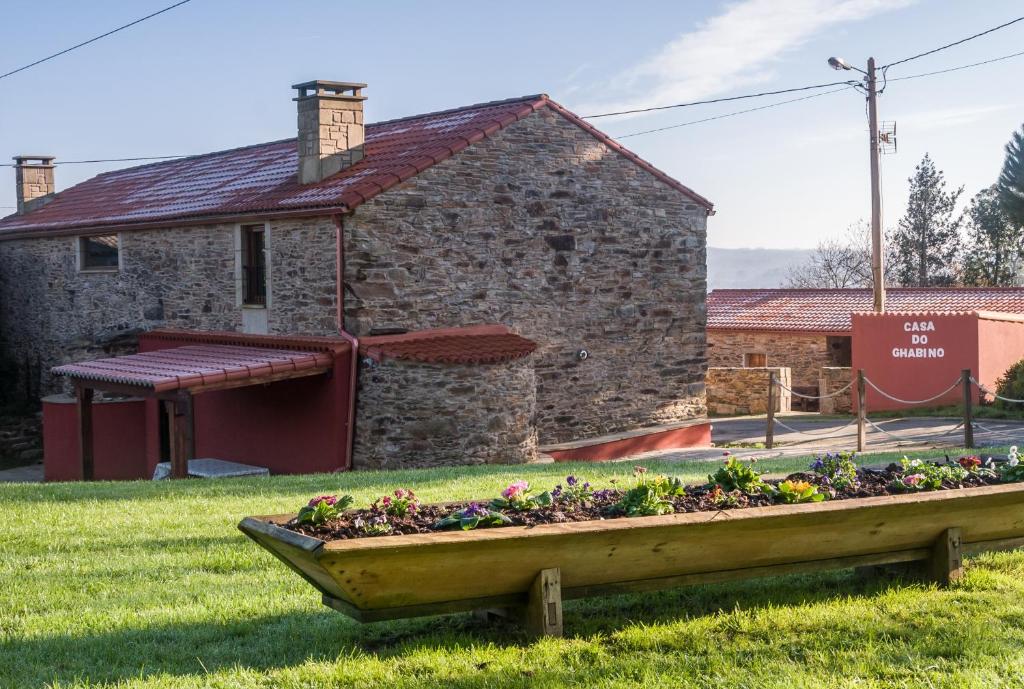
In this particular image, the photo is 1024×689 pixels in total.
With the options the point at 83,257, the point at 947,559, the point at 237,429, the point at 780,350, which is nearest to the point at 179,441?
the point at 237,429

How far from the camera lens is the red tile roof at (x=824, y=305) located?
99.8 feet

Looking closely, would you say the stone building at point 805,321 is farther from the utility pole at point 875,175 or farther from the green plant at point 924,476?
the green plant at point 924,476

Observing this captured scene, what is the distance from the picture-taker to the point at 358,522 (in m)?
5.43

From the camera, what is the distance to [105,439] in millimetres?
19828

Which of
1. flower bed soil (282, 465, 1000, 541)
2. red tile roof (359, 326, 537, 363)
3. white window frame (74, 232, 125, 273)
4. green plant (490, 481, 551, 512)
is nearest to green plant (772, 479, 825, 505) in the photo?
flower bed soil (282, 465, 1000, 541)

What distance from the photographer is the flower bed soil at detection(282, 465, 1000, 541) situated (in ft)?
17.8

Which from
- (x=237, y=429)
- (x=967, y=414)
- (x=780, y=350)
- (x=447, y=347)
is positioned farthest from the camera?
(x=780, y=350)

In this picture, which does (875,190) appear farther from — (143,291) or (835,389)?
(143,291)

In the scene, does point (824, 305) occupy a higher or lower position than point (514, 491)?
higher

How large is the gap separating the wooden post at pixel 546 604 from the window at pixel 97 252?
19.1 metres

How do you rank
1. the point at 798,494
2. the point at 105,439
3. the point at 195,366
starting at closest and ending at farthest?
1. the point at 798,494
2. the point at 195,366
3. the point at 105,439

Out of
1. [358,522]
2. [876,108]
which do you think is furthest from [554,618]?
[876,108]

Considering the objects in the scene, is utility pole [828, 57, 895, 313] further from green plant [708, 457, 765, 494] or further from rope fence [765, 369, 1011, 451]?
green plant [708, 457, 765, 494]

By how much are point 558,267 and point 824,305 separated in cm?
1538
